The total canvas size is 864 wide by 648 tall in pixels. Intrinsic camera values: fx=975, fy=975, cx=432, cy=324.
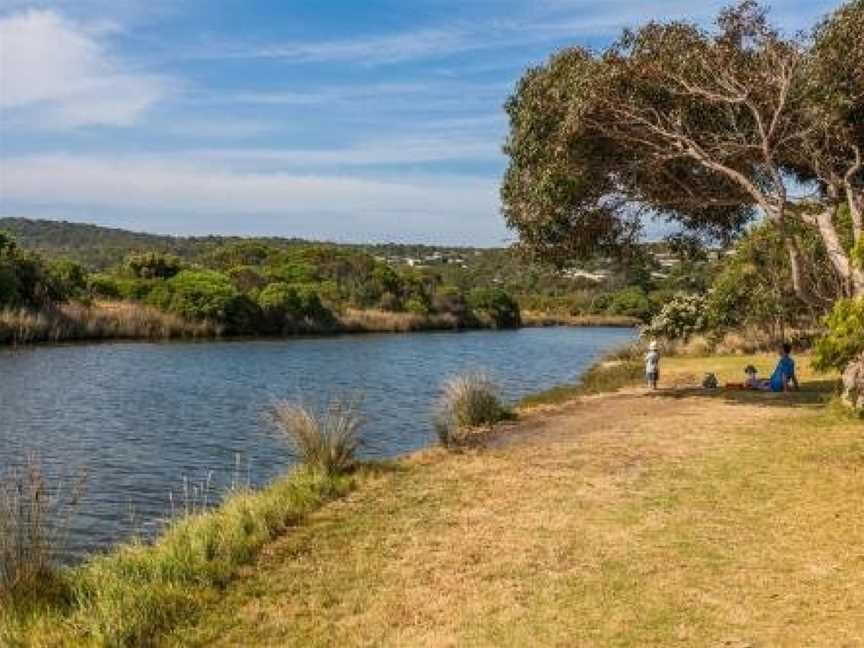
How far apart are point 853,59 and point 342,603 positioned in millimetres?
12771

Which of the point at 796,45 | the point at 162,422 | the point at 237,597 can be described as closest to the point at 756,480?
the point at 237,597

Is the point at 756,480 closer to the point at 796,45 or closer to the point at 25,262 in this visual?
the point at 796,45

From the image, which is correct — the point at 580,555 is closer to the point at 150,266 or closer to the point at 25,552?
the point at 25,552

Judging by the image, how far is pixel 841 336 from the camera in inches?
456

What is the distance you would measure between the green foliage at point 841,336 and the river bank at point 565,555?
56.2 inches

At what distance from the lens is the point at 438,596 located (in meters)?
7.92

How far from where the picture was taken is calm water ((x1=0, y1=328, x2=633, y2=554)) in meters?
16.3

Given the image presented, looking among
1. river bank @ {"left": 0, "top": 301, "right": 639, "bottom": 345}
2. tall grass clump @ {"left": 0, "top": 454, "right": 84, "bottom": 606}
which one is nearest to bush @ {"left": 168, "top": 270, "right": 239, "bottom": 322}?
river bank @ {"left": 0, "top": 301, "right": 639, "bottom": 345}

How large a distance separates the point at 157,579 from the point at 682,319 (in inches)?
1471

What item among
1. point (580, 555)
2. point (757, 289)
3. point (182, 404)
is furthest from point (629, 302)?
point (580, 555)

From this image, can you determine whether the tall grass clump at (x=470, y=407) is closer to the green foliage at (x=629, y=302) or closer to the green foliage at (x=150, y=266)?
the green foliage at (x=150, y=266)

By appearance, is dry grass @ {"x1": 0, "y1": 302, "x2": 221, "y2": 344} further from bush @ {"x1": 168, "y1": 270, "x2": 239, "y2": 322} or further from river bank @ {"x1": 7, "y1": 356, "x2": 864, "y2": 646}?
river bank @ {"x1": 7, "y1": 356, "x2": 864, "y2": 646}

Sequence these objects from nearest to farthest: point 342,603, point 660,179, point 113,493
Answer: point 342,603, point 113,493, point 660,179

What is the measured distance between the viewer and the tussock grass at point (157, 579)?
706 cm
